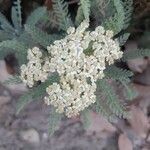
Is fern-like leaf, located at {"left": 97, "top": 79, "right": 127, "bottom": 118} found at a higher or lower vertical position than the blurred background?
higher

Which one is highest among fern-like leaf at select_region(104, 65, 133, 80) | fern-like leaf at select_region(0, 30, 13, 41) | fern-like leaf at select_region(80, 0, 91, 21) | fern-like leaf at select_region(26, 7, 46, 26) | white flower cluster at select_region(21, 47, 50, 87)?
fern-like leaf at select_region(80, 0, 91, 21)

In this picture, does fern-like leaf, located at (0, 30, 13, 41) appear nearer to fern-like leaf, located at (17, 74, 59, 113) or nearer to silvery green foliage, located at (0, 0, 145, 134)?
silvery green foliage, located at (0, 0, 145, 134)

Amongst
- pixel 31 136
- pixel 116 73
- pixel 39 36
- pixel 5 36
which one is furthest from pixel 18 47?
pixel 31 136

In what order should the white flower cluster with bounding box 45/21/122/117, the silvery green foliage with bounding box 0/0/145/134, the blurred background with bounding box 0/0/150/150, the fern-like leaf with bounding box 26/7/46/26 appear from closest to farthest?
the white flower cluster with bounding box 45/21/122/117, the silvery green foliage with bounding box 0/0/145/134, the fern-like leaf with bounding box 26/7/46/26, the blurred background with bounding box 0/0/150/150

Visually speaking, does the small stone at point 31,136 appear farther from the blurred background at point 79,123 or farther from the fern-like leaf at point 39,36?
the fern-like leaf at point 39,36

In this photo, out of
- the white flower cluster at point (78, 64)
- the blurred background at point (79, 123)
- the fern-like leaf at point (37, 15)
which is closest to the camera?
the white flower cluster at point (78, 64)

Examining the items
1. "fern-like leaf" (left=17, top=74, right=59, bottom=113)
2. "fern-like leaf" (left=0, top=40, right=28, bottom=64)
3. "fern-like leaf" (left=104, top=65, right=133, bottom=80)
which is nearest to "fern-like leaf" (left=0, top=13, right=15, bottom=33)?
"fern-like leaf" (left=0, top=40, right=28, bottom=64)

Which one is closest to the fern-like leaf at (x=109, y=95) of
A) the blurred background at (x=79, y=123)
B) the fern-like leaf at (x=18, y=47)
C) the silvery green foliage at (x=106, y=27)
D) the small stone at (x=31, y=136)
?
the silvery green foliage at (x=106, y=27)

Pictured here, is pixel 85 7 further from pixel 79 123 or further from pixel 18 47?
pixel 79 123
